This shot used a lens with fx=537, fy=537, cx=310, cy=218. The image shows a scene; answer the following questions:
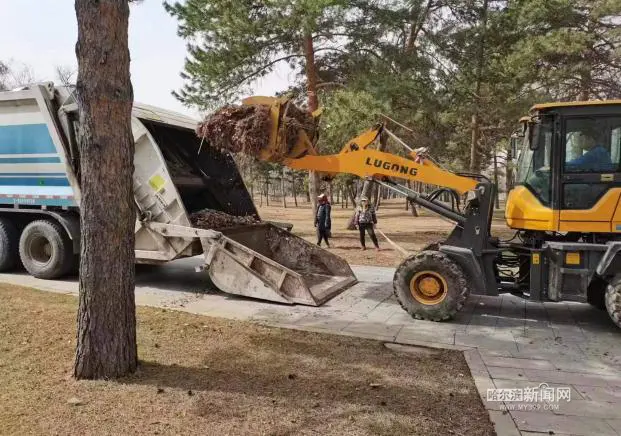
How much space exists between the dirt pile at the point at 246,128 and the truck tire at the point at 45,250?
3364mm

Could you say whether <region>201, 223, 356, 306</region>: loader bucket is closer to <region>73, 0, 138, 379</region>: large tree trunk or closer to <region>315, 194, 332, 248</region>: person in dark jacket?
<region>73, 0, 138, 379</region>: large tree trunk

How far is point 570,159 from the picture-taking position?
6.30m

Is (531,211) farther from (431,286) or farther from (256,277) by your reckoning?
(256,277)

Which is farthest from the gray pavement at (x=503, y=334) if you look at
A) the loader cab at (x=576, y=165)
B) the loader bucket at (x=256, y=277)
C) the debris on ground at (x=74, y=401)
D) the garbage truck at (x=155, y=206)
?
the debris on ground at (x=74, y=401)

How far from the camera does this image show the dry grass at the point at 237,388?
358 centimetres

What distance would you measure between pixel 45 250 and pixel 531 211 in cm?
783

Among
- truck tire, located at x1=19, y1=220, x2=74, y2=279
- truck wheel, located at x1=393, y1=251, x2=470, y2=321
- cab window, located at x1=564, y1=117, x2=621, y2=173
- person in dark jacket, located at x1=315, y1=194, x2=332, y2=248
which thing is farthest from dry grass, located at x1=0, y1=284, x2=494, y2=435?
person in dark jacket, located at x1=315, y1=194, x2=332, y2=248

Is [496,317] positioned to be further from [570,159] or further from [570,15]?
[570,15]

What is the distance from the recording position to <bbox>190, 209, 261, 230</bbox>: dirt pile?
839 cm

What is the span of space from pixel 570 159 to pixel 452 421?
153 inches

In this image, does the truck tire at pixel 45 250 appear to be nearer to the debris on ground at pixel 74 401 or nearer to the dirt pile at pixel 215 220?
the dirt pile at pixel 215 220

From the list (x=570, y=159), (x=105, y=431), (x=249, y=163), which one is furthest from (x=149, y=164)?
(x=570, y=159)

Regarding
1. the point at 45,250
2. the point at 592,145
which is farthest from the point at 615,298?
the point at 45,250

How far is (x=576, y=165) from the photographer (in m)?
6.28
